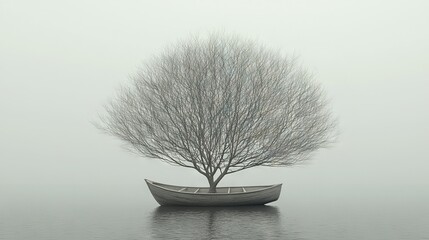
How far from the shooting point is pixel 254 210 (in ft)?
100

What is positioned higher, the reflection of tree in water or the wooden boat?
the wooden boat

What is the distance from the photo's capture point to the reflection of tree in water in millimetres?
19391

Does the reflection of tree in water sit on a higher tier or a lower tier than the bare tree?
lower

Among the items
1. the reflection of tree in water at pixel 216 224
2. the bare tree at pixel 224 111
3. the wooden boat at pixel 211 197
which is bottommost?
the reflection of tree in water at pixel 216 224

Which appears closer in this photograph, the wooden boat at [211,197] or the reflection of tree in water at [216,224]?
the reflection of tree in water at [216,224]

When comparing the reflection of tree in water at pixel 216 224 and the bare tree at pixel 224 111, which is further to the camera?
the bare tree at pixel 224 111

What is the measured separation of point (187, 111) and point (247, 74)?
20.0ft

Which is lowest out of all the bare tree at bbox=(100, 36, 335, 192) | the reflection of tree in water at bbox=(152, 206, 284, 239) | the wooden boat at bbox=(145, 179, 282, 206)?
the reflection of tree in water at bbox=(152, 206, 284, 239)

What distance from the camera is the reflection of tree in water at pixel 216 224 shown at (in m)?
19.4

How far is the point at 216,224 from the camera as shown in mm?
22969

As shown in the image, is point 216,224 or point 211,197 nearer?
point 216,224

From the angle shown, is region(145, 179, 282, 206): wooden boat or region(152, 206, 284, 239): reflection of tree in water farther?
region(145, 179, 282, 206): wooden boat

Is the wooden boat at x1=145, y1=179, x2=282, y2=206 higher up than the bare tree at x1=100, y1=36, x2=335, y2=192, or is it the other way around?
the bare tree at x1=100, y1=36, x2=335, y2=192

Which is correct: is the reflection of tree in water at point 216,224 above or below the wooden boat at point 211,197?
below
